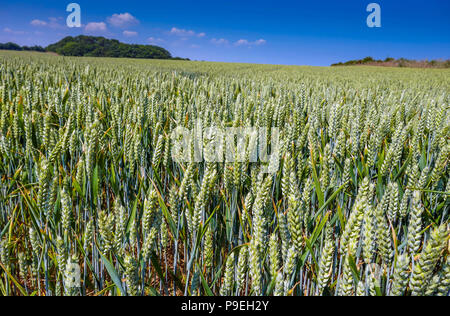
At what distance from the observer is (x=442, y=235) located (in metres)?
0.43

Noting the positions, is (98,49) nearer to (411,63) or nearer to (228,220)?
(411,63)

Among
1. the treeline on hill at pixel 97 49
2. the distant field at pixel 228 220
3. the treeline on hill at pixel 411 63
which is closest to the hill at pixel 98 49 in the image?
the treeline on hill at pixel 97 49

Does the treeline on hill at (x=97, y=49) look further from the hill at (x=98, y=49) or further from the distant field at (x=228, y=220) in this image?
the distant field at (x=228, y=220)

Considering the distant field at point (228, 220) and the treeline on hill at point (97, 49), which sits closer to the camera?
the distant field at point (228, 220)

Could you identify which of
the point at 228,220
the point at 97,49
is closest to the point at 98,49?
the point at 97,49

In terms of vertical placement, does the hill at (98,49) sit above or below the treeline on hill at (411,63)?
above

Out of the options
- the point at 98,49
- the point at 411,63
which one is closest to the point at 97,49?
the point at 98,49

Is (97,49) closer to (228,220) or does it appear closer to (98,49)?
(98,49)

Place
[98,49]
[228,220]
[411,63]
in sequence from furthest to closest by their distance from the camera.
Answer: [98,49] < [411,63] < [228,220]

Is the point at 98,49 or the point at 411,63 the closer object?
the point at 411,63

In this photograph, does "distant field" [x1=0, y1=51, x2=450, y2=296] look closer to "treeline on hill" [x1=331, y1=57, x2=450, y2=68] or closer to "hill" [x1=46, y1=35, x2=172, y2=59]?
"treeline on hill" [x1=331, y1=57, x2=450, y2=68]

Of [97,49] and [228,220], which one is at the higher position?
[97,49]

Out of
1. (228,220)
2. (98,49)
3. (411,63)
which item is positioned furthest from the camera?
(98,49)
